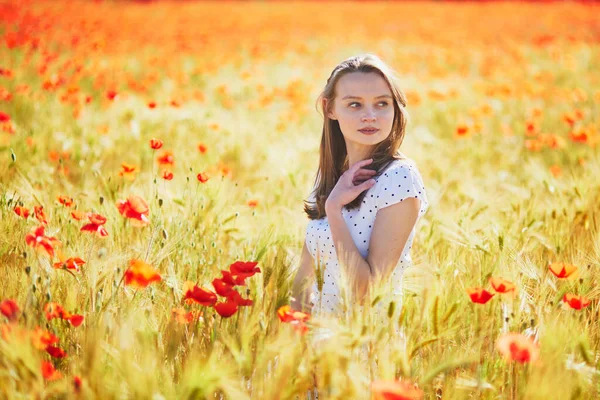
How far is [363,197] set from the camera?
173 cm

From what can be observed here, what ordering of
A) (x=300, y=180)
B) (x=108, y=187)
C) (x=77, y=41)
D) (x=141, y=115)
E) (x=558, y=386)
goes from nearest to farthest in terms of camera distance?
1. (x=558, y=386)
2. (x=108, y=187)
3. (x=300, y=180)
4. (x=141, y=115)
5. (x=77, y=41)

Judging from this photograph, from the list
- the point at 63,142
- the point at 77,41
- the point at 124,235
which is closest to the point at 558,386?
the point at 124,235

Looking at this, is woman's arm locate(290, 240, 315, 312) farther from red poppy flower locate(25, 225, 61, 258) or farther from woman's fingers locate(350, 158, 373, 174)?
red poppy flower locate(25, 225, 61, 258)

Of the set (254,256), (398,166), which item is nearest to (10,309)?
(254,256)

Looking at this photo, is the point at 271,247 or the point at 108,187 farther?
the point at 108,187

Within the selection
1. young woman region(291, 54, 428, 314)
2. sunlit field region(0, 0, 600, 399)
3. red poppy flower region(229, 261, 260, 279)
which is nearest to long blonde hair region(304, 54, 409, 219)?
young woman region(291, 54, 428, 314)

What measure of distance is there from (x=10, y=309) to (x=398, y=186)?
101 centimetres

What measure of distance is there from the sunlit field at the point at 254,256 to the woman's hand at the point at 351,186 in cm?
24

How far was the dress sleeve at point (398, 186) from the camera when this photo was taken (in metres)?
1.63

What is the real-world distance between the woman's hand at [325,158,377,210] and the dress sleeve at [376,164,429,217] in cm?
4

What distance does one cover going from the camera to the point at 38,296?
53.8 inches

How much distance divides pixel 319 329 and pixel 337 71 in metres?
0.89

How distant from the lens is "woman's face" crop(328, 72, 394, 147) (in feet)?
5.68

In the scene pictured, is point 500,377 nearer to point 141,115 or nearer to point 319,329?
point 319,329
